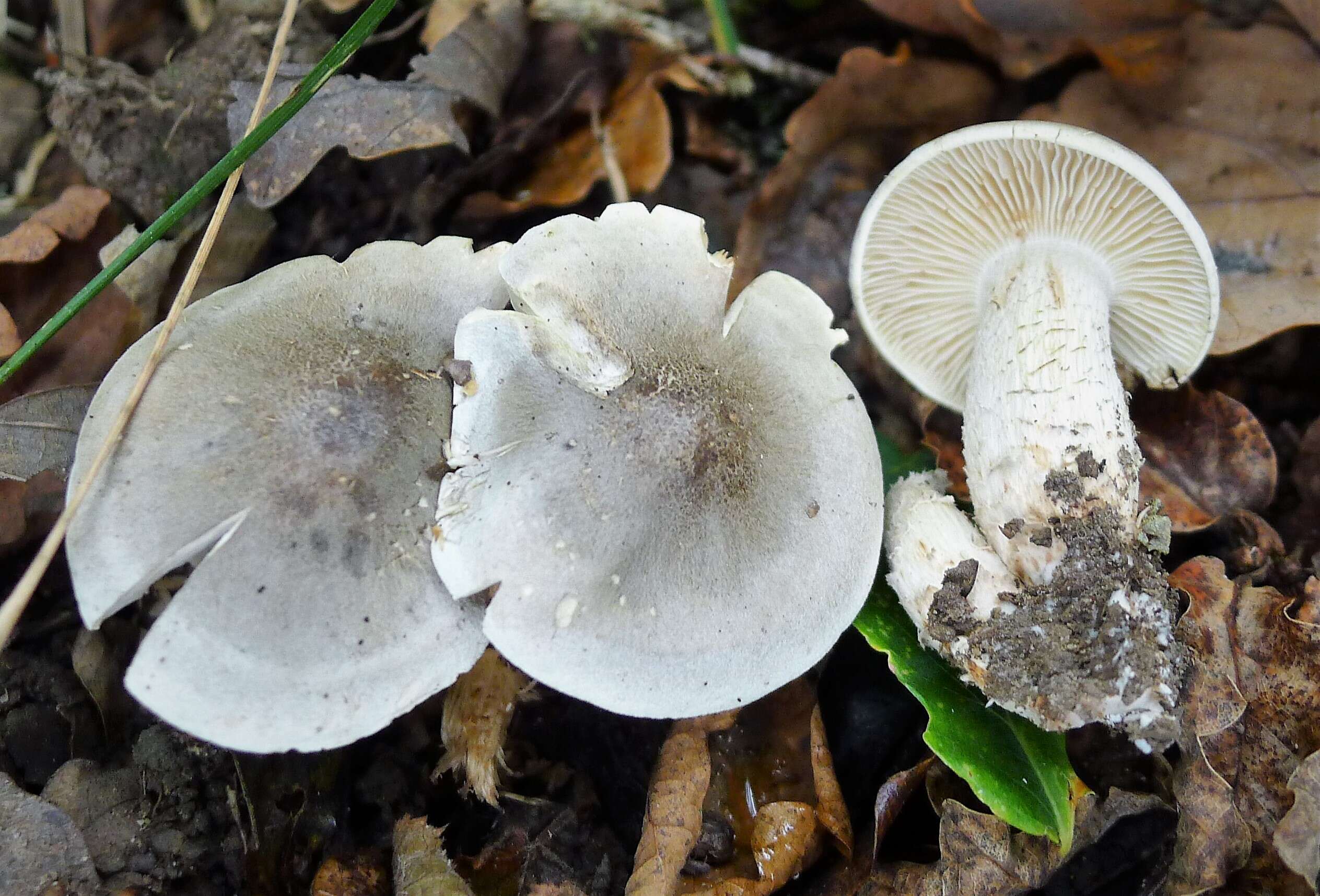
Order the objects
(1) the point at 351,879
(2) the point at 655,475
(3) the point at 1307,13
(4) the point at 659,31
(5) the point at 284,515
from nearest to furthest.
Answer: (5) the point at 284,515, (2) the point at 655,475, (1) the point at 351,879, (3) the point at 1307,13, (4) the point at 659,31

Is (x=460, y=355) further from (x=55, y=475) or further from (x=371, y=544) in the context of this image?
(x=55, y=475)

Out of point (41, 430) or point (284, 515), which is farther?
point (41, 430)

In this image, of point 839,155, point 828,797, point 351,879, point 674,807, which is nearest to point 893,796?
point 828,797

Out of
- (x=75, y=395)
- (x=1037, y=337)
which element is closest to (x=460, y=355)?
(x=75, y=395)

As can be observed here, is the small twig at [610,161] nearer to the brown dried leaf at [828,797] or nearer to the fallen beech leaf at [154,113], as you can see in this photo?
the fallen beech leaf at [154,113]

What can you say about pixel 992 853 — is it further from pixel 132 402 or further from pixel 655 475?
pixel 132 402

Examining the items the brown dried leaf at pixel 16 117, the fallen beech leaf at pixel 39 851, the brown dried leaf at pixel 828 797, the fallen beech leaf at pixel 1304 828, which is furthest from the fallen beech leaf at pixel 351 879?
the brown dried leaf at pixel 16 117
